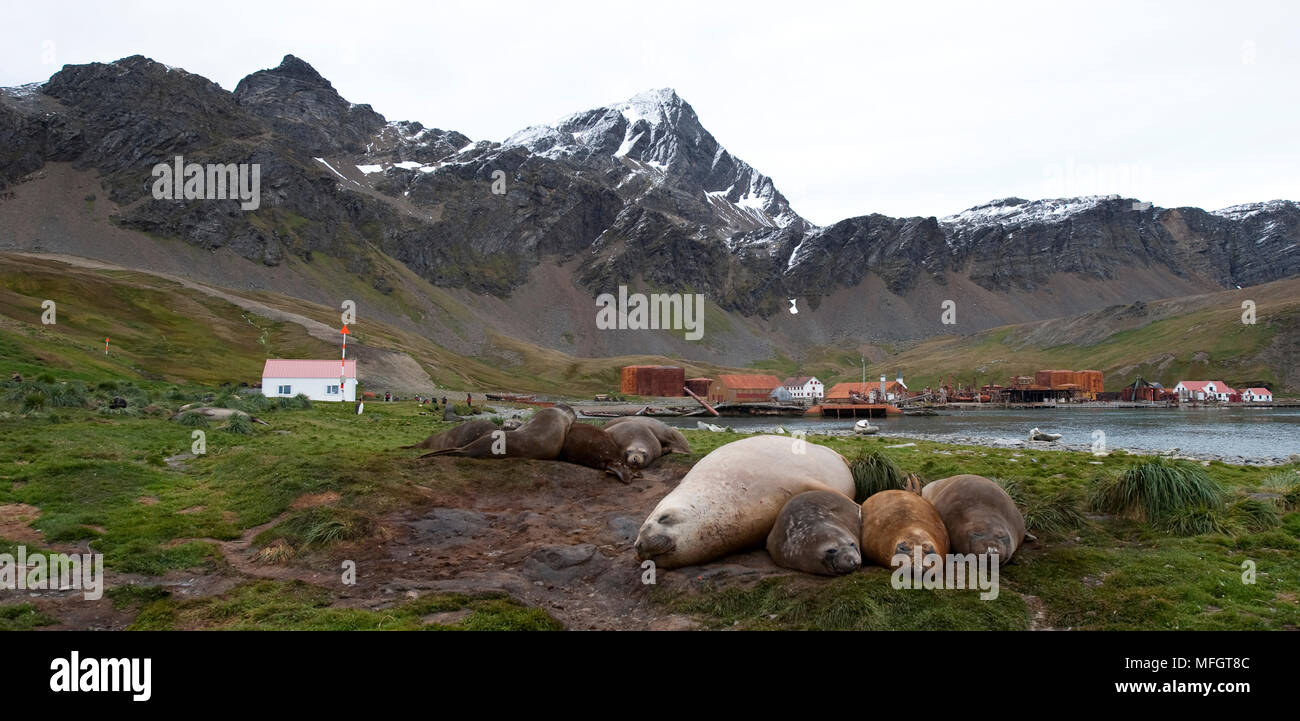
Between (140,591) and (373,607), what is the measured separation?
309 centimetres

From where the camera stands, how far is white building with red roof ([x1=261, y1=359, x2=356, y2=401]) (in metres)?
54.8

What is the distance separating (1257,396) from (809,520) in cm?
14857

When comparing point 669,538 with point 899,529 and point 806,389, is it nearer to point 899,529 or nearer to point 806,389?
point 899,529

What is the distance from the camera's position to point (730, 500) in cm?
1024

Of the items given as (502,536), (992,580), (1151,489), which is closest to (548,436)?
(502,536)

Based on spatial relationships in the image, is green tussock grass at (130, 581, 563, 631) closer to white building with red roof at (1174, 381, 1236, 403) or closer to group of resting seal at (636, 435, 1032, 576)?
group of resting seal at (636, 435, 1032, 576)

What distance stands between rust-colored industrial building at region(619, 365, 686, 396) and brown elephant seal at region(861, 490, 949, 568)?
120 m

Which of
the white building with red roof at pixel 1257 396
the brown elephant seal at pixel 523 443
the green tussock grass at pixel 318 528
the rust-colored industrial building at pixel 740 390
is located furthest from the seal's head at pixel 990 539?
the white building with red roof at pixel 1257 396

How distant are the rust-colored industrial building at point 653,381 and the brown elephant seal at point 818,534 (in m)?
120

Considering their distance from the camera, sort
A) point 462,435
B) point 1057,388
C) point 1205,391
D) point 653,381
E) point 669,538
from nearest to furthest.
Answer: point 669,538 < point 462,435 < point 1205,391 < point 1057,388 < point 653,381

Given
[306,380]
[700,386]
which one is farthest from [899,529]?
[700,386]
